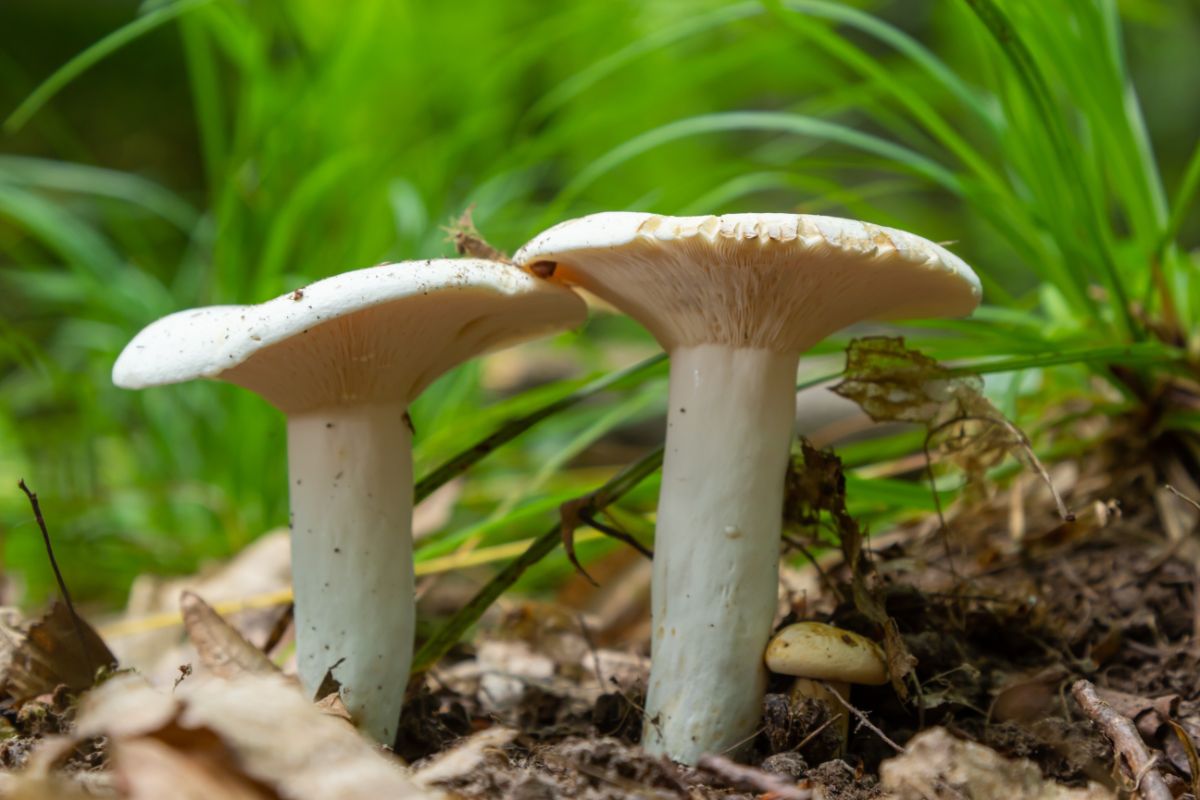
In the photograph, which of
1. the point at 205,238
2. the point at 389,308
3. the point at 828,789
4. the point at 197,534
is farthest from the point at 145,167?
the point at 828,789

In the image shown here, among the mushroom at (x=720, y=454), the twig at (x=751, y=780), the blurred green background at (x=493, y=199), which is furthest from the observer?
the blurred green background at (x=493, y=199)

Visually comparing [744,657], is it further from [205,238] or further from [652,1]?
[652,1]

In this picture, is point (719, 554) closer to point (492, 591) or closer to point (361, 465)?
point (492, 591)

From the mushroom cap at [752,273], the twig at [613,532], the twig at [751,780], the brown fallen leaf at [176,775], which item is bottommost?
the twig at [751,780]

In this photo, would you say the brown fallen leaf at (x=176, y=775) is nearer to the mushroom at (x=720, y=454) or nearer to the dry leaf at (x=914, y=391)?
the mushroom at (x=720, y=454)

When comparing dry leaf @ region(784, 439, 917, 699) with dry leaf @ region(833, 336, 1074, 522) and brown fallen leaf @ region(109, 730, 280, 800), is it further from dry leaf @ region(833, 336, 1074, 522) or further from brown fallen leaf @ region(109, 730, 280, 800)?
brown fallen leaf @ region(109, 730, 280, 800)

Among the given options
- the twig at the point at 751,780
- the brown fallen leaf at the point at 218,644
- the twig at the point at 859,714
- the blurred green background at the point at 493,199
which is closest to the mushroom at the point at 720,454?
the twig at the point at 859,714
